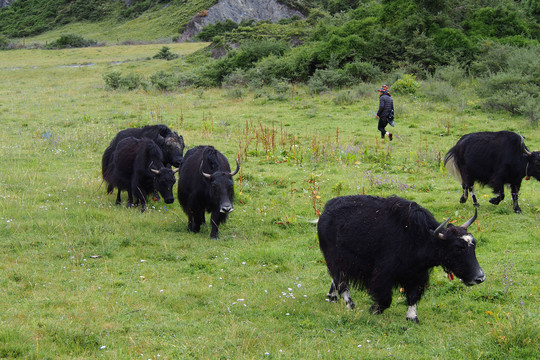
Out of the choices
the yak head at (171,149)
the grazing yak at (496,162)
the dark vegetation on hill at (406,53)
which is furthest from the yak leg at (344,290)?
the dark vegetation on hill at (406,53)

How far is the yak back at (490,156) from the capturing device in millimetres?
11086

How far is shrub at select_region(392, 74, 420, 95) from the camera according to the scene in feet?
81.9

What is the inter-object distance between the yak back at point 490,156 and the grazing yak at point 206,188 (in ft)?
17.6

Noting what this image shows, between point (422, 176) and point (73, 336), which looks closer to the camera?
point (73, 336)

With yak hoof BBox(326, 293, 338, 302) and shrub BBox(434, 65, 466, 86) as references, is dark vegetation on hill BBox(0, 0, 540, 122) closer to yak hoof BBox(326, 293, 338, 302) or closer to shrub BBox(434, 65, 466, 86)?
shrub BBox(434, 65, 466, 86)

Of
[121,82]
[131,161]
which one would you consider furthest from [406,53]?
[131,161]

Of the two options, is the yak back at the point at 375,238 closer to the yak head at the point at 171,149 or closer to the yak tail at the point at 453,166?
the yak tail at the point at 453,166

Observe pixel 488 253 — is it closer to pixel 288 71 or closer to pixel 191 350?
pixel 191 350

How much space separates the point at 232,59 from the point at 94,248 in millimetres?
26790

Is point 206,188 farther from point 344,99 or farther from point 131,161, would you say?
Result: point 344,99

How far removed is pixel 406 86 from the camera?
82.2 ft

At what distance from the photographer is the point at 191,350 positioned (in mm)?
5367

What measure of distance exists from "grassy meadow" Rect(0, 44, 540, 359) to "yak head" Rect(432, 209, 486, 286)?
0.60m

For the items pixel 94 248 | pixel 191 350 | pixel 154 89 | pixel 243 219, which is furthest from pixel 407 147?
pixel 154 89
